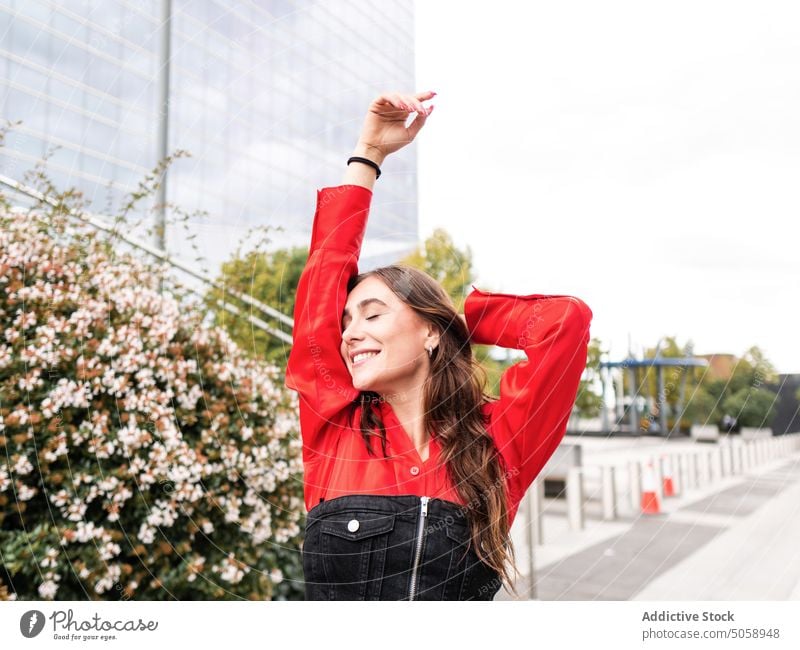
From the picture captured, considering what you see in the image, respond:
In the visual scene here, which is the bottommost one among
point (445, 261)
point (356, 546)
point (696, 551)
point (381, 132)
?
point (696, 551)

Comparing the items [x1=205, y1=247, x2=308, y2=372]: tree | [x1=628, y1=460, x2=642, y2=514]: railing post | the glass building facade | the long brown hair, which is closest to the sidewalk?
[x1=628, y1=460, x2=642, y2=514]: railing post

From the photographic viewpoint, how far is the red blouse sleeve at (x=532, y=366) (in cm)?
69

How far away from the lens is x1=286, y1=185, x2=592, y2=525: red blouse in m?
0.70

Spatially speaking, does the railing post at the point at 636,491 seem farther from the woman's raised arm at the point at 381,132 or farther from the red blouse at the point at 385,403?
the woman's raised arm at the point at 381,132

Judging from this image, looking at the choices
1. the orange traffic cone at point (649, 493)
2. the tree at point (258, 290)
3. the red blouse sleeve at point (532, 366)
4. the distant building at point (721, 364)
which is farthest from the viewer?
the orange traffic cone at point (649, 493)

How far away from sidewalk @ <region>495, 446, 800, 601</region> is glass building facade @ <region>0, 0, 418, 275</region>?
1021 mm

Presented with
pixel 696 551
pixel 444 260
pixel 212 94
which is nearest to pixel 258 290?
pixel 212 94

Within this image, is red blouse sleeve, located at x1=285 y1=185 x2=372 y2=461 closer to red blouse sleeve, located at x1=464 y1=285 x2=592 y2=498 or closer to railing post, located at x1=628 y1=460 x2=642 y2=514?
red blouse sleeve, located at x1=464 y1=285 x2=592 y2=498

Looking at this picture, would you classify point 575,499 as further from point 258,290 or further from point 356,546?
point 356,546

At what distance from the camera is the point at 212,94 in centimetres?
124

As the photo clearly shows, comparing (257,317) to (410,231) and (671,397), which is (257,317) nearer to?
(410,231)

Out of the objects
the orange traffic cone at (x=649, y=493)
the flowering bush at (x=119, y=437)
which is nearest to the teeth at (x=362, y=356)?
the flowering bush at (x=119, y=437)

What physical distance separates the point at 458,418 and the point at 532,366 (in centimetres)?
13
